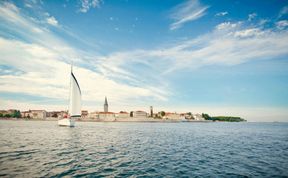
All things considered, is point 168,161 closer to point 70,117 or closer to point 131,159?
point 131,159

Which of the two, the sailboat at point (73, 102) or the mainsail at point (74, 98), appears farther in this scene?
the mainsail at point (74, 98)

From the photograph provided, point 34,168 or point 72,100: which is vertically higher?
point 72,100

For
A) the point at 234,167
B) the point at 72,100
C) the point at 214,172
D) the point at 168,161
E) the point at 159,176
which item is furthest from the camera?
the point at 72,100

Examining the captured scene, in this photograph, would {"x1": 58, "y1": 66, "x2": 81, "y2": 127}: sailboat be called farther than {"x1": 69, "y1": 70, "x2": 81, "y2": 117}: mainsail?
No

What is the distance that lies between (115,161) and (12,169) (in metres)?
9.18

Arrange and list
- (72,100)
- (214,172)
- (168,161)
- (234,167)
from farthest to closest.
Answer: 1. (72,100)
2. (168,161)
3. (234,167)
4. (214,172)

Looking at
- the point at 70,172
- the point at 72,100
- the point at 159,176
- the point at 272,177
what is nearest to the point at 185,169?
the point at 159,176

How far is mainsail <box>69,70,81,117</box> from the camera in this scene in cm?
8402

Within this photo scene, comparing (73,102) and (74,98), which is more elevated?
(74,98)

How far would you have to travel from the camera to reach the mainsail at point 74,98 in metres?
84.0

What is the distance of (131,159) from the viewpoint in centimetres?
2183

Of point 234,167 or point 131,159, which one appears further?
point 131,159

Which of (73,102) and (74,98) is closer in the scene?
(73,102)

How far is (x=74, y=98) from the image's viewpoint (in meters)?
85.0
